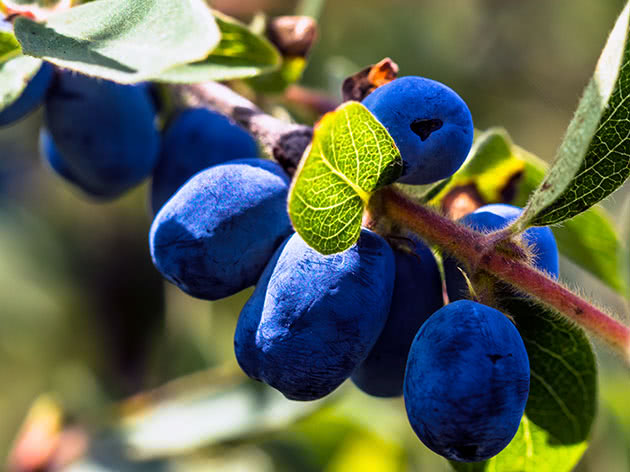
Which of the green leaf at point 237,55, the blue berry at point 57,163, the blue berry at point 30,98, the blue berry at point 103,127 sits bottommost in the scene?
the blue berry at point 57,163

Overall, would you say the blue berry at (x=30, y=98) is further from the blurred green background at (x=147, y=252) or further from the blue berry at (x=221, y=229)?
the blurred green background at (x=147, y=252)

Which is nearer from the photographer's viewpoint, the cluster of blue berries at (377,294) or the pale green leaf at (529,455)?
the cluster of blue berries at (377,294)

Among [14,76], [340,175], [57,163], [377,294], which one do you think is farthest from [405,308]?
[57,163]

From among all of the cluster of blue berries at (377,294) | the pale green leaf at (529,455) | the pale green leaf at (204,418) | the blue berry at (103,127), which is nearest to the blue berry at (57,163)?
the blue berry at (103,127)

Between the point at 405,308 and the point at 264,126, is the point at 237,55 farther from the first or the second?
the point at 405,308

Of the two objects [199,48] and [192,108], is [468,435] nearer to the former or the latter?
[199,48]

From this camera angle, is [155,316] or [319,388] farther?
[155,316]

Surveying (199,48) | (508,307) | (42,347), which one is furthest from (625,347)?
(42,347)
